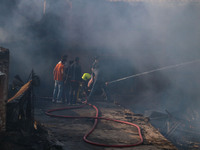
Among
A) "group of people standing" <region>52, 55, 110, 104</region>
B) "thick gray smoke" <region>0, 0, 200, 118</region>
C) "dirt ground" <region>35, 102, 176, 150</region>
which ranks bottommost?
"dirt ground" <region>35, 102, 176, 150</region>

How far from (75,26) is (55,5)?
1723mm

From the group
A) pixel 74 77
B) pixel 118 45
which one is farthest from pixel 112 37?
pixel 74 77

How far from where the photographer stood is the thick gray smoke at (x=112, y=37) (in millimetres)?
10391

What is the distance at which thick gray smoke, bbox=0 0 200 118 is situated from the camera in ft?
34.1

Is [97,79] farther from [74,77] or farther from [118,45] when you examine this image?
[118,45]

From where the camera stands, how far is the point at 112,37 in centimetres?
1073

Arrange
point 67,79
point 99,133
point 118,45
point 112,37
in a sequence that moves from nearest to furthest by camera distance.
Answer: point 99,133
point 67,79
point 112,37
point 118,45

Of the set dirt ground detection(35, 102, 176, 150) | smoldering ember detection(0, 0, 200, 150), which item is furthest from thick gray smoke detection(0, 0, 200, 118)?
dirt ground detection(35, 102, 176, 150)

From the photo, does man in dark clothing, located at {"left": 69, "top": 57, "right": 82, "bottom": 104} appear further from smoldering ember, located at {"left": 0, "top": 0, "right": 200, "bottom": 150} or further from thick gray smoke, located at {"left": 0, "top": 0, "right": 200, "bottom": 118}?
thick gray smoke, located at {"left": 0, "top": 0, "right": 200, "bottom": 118}

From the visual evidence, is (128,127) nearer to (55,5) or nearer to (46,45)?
(46,45)

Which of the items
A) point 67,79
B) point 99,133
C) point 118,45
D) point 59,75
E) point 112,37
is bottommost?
point 99,133

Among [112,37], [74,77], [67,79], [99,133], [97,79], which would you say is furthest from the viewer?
[112,37]

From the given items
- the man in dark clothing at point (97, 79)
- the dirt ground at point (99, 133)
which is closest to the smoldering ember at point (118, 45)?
the man in dark clothing at point (97, 79)

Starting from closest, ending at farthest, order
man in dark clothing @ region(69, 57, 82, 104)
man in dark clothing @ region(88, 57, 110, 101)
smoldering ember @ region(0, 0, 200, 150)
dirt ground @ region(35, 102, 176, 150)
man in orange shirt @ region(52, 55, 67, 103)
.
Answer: dirt ground @ region(35, 102, 176, 150) → man in dark clothing @ region(69, 57, 82, 104) → man in orange shirt @ region(52, 55, 67, 103) → man in dark clothing @ region(88, 57, 110, 101) → smoldering ember @ region(0, 0, 200, 150)
